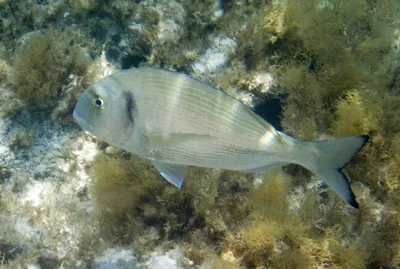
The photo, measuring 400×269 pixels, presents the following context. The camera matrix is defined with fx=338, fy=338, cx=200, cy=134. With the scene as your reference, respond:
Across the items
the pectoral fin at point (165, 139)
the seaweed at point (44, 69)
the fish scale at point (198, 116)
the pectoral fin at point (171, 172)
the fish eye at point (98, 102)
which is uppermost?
the fish scale at point (198, 116)

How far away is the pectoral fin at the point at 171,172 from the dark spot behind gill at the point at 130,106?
0.36m

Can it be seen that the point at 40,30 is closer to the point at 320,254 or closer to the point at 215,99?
the point at 215,99

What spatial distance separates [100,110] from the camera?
2.19 meters

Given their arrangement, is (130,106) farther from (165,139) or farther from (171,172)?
(171,172)

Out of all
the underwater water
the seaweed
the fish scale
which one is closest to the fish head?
the fish scale

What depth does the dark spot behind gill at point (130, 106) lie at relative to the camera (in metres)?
2.21

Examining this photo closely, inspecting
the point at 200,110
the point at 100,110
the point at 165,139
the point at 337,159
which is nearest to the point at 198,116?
the point at 200,110

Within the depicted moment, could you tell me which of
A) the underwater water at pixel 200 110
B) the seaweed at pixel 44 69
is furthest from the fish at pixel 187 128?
the seaweed at pixel 44 69

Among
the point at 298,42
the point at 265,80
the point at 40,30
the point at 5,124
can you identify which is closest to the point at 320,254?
the point at 265,80

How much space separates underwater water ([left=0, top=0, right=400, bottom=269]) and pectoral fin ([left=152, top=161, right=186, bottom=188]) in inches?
19.8

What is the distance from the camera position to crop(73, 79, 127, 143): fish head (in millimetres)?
2182

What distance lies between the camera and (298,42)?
481cm

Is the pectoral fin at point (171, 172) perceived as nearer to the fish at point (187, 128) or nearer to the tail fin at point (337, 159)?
the fish at point (187, 128)

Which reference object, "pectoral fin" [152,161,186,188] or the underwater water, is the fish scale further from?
"pectoral fin" [152,161,186,188]
